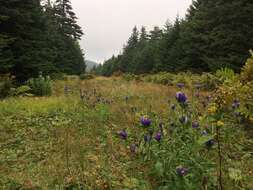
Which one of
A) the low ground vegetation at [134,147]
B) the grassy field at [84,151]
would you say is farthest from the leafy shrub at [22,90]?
the low ground vegetation at [134,147]

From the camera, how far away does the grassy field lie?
2945 mm

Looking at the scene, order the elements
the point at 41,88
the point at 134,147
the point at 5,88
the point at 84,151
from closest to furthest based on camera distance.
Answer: the point at 134,147 < the point at 84,151 < the point at 5,88 < the point at 41,88

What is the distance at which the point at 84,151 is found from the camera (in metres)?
3.93

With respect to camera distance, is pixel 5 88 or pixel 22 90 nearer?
pixel 22 90

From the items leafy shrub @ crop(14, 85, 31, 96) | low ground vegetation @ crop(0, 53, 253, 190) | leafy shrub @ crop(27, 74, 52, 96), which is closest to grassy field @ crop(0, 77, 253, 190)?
low ground vegetation @ crop(0, 53, 253, 190)

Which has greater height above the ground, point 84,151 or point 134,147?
point 134,147

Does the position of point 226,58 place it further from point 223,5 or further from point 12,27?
point 12,27

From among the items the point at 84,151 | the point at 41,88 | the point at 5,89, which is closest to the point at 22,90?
the point at 5,89

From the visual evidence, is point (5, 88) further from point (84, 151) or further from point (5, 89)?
point (84, 151)

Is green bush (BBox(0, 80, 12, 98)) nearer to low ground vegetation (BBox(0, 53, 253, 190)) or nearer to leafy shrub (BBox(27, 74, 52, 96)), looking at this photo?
leafy shrub (BBox(27, 74, 52, 96))

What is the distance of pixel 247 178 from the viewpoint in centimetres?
284

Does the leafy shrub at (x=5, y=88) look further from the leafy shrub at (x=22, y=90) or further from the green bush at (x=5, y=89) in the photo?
the leafy shrub at (x=22, y=90)

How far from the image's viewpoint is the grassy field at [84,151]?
2.95m

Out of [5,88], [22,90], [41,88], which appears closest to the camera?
[22,90]
